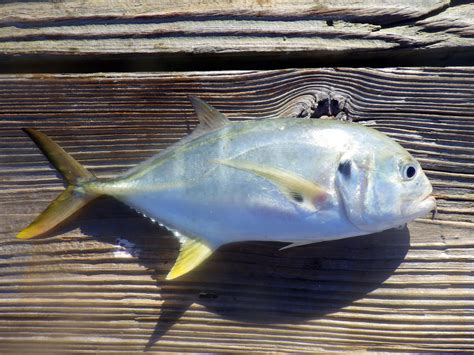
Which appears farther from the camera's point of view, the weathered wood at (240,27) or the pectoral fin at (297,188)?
the weathered wood at (240,27)

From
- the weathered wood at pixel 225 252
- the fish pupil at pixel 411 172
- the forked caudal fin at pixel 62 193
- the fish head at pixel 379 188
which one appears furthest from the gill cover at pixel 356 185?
the forked caudal fin at pixel 62 193

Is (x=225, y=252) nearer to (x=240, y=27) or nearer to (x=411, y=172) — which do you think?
(x=411, y=172)

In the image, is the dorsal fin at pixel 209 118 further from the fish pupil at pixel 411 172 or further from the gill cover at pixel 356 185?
the fish pupil at pixel 411 172

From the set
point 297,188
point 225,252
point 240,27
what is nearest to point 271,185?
point 297,188

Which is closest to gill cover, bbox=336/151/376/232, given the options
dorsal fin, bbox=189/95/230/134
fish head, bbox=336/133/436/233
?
fish head, bbox=336/133/436/233

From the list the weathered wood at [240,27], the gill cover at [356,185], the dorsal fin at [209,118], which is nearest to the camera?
the gill cover at [356,185]

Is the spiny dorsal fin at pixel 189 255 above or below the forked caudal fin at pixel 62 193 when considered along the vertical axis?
below

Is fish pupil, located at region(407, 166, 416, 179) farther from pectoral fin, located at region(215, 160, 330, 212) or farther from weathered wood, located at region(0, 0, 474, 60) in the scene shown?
weathered wood, located at region(0, 0, 474, 60)
